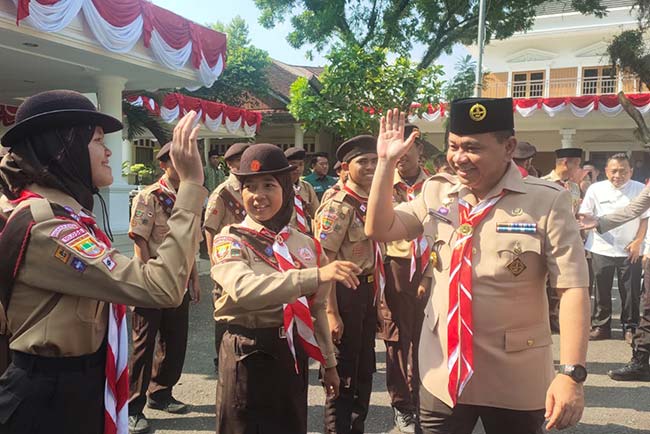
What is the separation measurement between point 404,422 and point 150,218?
2.33m

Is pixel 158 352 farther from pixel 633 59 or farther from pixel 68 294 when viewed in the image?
pixel 633 59

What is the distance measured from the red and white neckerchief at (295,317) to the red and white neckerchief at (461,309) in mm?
651

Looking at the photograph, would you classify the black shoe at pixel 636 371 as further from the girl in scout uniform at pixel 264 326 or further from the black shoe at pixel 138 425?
the black shoe at pixel 138 425

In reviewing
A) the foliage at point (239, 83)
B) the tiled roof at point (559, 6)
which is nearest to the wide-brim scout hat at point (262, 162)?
the foliage at point (239, 83)

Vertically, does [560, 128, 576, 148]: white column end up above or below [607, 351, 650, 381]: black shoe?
above

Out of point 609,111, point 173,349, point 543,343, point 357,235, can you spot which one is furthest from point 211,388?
point 609,111

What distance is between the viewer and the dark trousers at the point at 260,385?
247 centimetres

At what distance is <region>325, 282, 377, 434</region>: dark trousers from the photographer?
338cm

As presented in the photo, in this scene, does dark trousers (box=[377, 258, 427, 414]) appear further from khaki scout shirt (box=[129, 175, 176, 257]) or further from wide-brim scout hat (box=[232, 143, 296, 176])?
khaki scout shirt (box=[129, 175, 176, 257])

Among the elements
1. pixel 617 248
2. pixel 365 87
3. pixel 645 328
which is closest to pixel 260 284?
pixel 645 328

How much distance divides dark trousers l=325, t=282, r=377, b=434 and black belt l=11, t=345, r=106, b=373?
1893 millimetres

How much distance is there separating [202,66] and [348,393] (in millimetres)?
7393

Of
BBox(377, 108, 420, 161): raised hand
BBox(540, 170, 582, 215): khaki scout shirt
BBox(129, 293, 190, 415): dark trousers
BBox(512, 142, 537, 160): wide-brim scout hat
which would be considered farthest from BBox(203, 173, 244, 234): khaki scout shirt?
BBox(540, 170, 582, 215): khaki scout shirt

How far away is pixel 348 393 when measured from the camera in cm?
342
